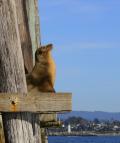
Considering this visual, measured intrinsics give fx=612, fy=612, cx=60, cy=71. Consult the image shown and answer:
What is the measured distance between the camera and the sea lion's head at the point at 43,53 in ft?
20.5

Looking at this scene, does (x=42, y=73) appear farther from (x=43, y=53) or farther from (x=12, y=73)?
(x=12, y=73)

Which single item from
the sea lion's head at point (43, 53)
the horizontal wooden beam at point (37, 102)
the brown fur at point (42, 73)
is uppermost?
the sea lion's head at point (43, 53)

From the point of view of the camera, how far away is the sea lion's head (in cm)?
625

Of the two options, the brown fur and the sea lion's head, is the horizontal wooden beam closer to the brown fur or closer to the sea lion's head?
the brown fur

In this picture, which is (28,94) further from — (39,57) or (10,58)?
(39,57)

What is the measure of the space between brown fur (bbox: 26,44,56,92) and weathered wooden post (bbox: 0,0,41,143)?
0.41 metres

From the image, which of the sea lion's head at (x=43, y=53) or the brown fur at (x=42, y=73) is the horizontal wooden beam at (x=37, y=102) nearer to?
the brown fur at (x=42, y=73)

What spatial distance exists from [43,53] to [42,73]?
274mm

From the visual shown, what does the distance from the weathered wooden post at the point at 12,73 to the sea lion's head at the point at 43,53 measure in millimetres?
1039

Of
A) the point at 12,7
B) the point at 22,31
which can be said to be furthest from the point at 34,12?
the point at 12,7

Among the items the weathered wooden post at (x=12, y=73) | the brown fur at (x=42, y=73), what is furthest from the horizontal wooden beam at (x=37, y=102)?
the brown fur at (x=42, y=73)

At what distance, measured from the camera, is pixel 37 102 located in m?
4.97

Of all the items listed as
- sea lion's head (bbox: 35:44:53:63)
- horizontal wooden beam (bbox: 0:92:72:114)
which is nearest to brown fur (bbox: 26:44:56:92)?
sea lion's head (bbox: 35:44:53:63)

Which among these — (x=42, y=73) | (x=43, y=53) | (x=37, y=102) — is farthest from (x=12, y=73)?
(x=43, y=53)
